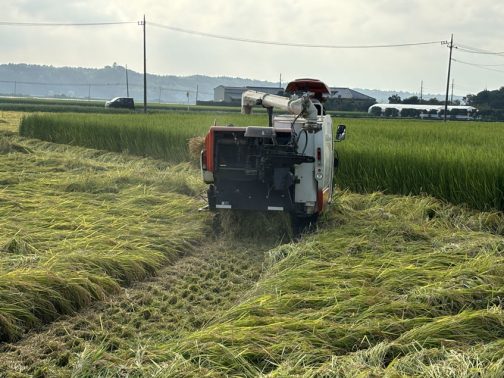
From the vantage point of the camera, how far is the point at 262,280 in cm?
506

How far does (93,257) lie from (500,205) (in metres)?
5.89

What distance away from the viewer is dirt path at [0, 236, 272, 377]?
3.39 metres

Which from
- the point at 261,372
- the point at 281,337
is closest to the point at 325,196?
the point at 281,337

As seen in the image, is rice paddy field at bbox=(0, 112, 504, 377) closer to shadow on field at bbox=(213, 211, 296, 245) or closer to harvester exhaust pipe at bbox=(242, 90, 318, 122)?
shadow on field at bbox=(213, 211, 296, 245)

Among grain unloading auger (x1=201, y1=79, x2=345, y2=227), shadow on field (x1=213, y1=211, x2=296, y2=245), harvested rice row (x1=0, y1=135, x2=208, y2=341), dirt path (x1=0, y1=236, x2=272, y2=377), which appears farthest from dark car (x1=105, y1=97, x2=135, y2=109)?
dirt path (x1=0, y1=236, x2=272, y2=377)

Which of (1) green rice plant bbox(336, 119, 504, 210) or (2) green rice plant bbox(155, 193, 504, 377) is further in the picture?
(1) green rice plant bbox(336, 119, 504, 210)

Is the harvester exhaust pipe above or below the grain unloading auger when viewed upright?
above

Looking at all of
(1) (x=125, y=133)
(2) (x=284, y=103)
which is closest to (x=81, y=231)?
(2) (x=284, y=103)

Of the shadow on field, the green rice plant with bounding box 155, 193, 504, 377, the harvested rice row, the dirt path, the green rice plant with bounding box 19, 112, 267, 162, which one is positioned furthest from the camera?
the green rice plant with bounding box 19, 112, 267, 162

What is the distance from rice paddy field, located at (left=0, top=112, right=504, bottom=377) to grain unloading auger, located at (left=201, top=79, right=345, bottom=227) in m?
0.58

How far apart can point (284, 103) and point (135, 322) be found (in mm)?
4377

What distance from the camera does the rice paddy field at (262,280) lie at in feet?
10.9

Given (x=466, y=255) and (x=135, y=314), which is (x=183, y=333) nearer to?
(x=135, y=314)

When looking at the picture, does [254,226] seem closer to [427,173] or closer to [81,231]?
[81,231]
